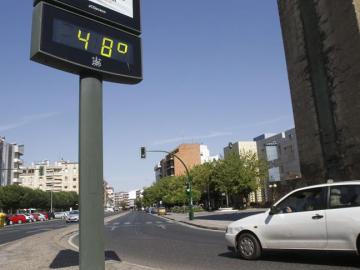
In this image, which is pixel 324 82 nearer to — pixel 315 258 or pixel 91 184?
pixel 315 258

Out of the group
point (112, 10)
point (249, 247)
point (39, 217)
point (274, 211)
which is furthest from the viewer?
point (39, 217)

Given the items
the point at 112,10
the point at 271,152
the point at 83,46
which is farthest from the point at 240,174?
the point at 83,46

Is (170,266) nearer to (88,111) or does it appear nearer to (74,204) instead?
(88,111)

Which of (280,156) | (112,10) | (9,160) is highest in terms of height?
(9,160)

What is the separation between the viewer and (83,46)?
584cm

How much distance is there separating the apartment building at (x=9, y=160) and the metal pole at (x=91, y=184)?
360 ft

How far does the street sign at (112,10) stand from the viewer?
230 inches

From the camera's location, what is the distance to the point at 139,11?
6.78 metres

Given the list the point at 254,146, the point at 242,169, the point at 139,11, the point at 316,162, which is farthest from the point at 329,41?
the point at 254,146

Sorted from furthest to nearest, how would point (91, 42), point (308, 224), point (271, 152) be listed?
point (271, 152)
point (308, 224)
point (91, 42)

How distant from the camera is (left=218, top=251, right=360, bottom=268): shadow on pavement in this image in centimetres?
870

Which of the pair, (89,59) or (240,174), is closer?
(89,59)

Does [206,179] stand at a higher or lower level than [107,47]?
higher

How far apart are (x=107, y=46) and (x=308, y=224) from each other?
5386mm
